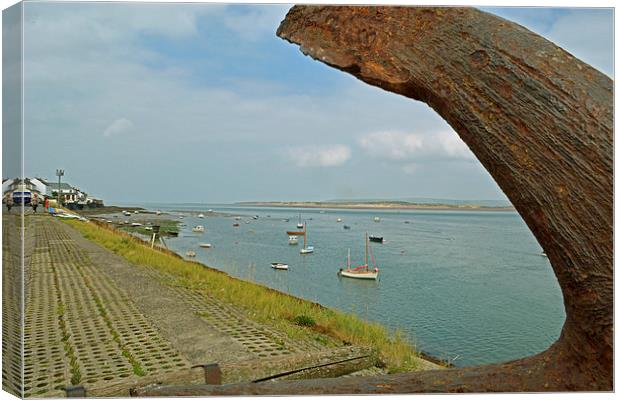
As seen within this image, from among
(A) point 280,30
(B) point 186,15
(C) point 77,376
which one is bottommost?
(C) point 77,376

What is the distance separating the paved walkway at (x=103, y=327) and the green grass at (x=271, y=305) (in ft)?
0.40

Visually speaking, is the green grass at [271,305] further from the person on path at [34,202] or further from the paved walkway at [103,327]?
the person on path at [34,202]

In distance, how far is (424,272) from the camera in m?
5.40

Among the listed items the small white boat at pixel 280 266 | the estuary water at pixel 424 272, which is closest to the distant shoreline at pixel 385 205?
the estuary water at pixel 424 272

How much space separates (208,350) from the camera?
10.9 ft

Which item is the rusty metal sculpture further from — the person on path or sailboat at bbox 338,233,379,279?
sailboat at bbox 338,233,379,279

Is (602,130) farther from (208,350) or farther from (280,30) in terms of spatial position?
(208,350)

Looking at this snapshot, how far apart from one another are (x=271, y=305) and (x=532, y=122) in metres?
3.26

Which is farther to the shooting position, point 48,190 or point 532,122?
point 48,190

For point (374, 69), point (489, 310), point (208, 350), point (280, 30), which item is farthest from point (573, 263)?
point (489, 310)

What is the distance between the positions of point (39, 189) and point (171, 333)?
1204mm

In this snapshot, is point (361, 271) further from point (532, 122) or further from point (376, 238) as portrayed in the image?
Result: point (532, 122)

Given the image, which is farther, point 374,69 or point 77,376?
point 77,376

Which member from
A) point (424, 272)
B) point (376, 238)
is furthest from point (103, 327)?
point (424, 272)
